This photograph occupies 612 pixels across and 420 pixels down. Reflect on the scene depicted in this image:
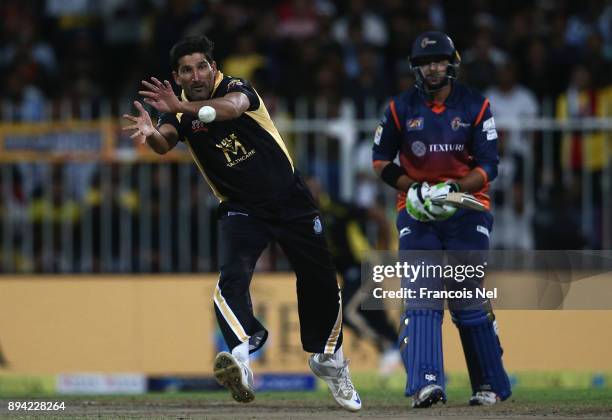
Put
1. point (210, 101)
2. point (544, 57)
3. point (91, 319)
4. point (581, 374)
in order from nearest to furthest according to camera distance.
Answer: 1. point (210, 101)
2. point (581, 374)
3. point (91, 319)
4. point (544, 57)

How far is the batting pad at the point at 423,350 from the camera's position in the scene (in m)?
9.84

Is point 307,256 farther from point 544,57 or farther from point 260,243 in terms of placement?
point 544,57

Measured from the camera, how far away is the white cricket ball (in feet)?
29.1

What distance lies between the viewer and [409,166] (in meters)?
10.2

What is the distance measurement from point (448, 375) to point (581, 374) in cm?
133

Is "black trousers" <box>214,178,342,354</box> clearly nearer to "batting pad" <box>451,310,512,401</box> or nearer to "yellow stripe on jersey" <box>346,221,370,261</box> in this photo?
"batting pad" <box>451,310,512,401</box>

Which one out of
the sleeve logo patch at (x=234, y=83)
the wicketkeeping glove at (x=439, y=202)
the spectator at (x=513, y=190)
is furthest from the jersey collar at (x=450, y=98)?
the spectator at (x=513, y=190)

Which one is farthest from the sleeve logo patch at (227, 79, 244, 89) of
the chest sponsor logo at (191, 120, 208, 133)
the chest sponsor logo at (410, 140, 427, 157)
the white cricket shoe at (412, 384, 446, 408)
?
the white cricket shoe at (412, 384, 446, 408)

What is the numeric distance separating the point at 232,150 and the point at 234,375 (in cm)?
155

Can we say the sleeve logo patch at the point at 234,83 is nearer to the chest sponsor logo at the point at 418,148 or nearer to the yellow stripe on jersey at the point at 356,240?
the chest sponsor logo at the point at 418,148

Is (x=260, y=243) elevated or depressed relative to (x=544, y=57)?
depressed

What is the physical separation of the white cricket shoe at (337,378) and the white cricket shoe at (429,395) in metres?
0.44

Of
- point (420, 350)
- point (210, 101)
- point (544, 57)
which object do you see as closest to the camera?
point (210, 101)

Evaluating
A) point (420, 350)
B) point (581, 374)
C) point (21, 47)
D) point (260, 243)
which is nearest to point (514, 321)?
point (581, 374)
